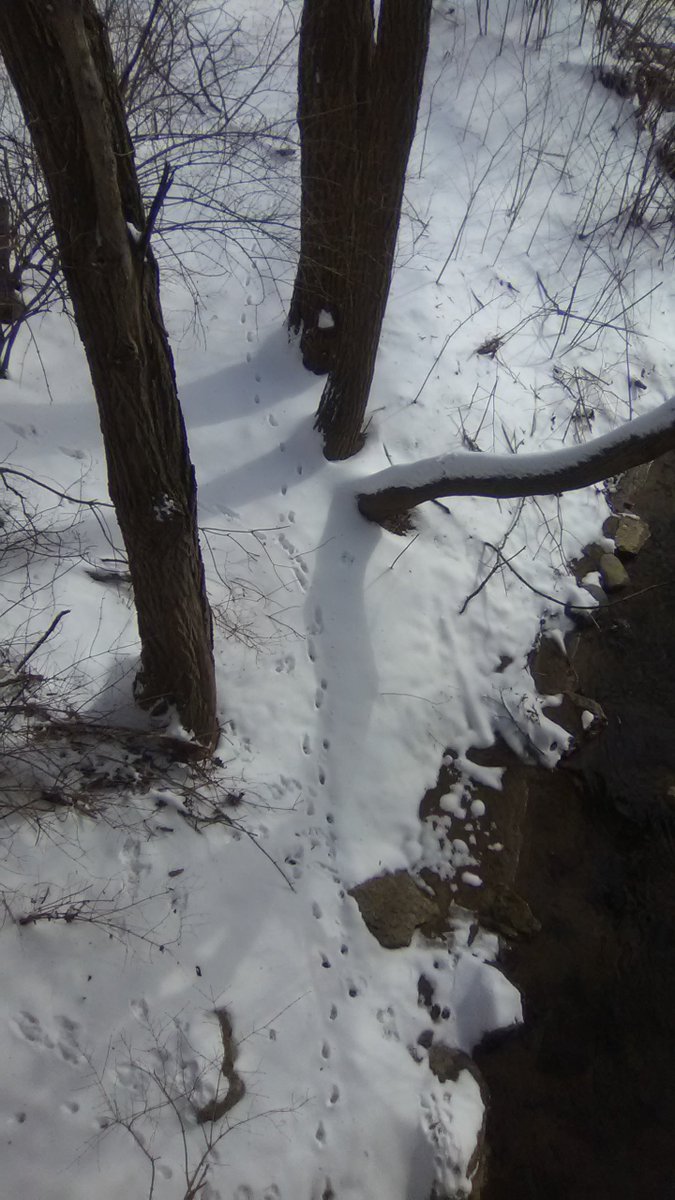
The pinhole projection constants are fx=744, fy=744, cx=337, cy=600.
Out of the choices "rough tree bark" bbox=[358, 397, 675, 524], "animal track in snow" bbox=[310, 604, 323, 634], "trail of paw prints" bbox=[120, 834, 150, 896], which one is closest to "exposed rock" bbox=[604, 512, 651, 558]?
"rough tree bark" bbox=[358, 397, 675, 524]

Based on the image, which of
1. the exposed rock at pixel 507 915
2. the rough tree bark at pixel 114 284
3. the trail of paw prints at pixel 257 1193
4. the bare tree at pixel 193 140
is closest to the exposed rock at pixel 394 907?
the exposed rock at pixel 507 915

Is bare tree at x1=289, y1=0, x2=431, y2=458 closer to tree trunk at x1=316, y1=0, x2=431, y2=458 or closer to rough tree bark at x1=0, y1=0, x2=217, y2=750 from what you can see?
tree trunk at x1=316, y1=0, x2=431, y2=458

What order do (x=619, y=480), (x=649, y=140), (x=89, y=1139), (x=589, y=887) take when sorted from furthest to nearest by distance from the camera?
(x=649, y=140)
(x=619, y=480)
(x=589, y=887)
(x=89, y=1139)

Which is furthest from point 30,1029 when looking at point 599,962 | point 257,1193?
point 599,962

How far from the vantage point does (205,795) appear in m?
3.32

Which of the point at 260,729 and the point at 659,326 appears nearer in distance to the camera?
the point at 260,729

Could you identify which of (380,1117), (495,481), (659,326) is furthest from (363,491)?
(659,326)

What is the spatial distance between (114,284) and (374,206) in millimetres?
2268

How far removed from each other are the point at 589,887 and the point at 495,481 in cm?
219

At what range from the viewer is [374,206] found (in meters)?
3.72

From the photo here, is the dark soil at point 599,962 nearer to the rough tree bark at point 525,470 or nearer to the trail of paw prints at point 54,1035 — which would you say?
the rough tree bark at point 525,470

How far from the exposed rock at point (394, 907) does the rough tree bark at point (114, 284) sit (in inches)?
61.6

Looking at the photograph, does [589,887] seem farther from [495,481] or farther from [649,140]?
[649,140]

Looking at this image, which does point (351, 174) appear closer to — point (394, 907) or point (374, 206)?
point (374, 206)
